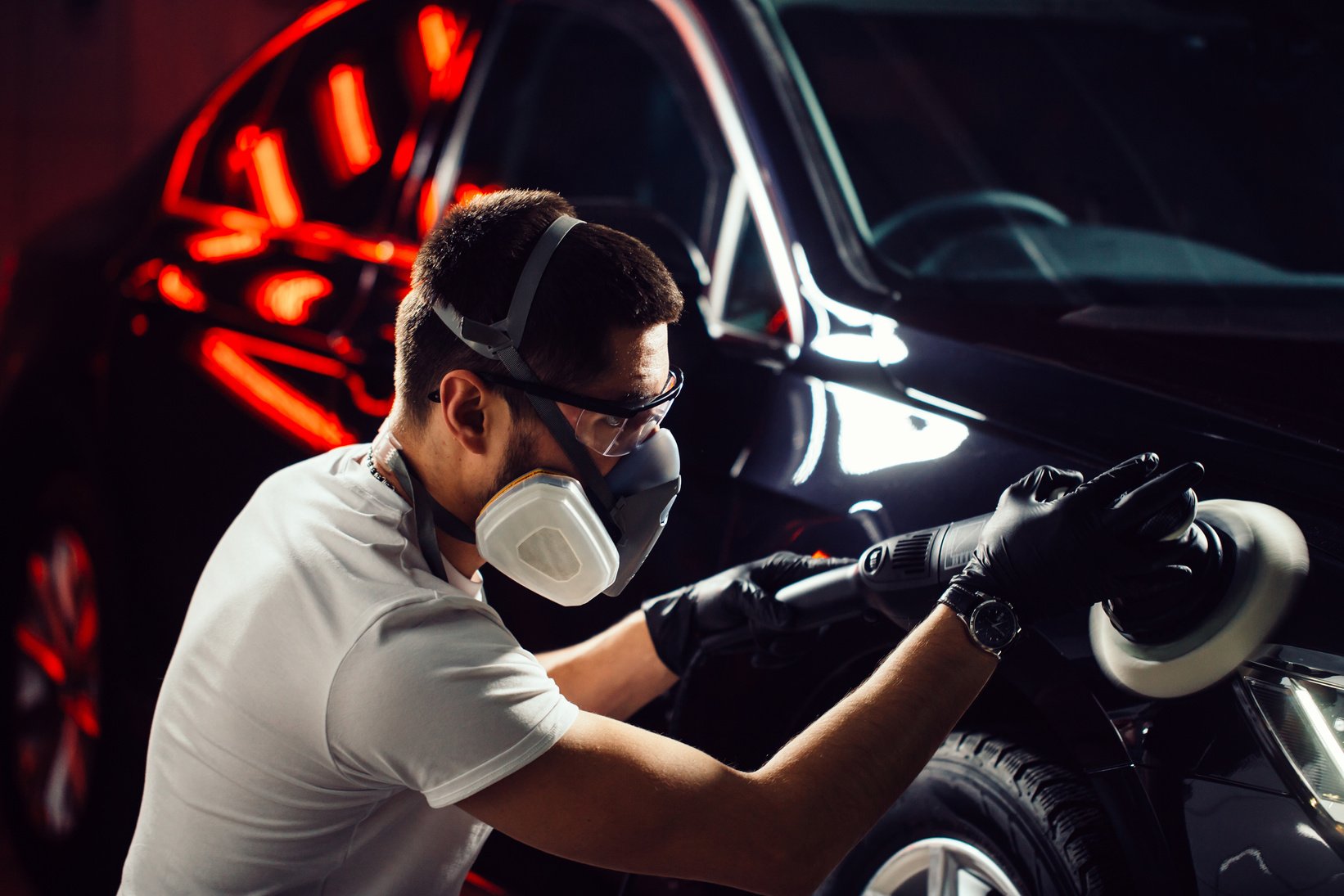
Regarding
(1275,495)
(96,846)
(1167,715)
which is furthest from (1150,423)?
(96,846)

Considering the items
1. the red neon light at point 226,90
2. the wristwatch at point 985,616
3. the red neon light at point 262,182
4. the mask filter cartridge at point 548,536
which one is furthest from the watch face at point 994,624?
the red neon light at point 226,90

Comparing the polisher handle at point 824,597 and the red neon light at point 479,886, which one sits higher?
the polisher handle at point 824,597

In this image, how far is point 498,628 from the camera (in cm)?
124

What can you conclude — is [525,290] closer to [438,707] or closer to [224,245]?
[438,707]

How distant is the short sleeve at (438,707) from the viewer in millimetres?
1138

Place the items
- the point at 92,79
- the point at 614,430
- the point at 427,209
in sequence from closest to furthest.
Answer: the point at 614,430
the point at 427,209
the point at 92,79

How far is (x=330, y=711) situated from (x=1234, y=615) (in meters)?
0.81

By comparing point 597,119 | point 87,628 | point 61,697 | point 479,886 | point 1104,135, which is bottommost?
point 61,697

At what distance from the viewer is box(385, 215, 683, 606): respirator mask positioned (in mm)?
1262

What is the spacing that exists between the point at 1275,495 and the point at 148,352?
1916 mm

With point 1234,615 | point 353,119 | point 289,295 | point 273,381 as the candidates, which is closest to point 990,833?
point 1234,615

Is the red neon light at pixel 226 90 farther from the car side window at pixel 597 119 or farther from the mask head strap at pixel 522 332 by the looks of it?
the mask head strap at pixel 522 332

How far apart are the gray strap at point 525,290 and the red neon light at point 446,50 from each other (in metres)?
1.17

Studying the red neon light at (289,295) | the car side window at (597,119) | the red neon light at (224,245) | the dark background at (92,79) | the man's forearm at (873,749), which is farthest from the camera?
the dark background at (92,79)
